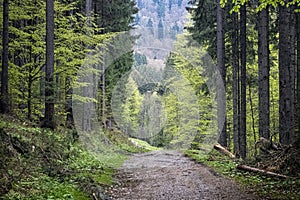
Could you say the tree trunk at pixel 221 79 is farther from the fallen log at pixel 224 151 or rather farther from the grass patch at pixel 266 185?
the grass patch at pixel 266 185

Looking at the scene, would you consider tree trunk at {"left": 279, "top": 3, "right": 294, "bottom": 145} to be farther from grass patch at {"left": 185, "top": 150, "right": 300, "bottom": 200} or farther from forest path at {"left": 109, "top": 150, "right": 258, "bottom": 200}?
forest path at {"left": 109, "top": 150, "right": 258, "bottom": 200}

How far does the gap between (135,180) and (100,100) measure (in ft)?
62.3

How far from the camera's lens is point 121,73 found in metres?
29.3

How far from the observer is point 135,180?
1041 cm

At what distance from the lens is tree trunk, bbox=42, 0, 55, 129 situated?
41.8 feet

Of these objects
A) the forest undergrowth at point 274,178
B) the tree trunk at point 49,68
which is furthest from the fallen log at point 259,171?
the tree trunk at point 49,68

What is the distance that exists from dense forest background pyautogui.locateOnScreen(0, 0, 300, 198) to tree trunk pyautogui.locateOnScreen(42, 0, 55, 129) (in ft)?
0.13

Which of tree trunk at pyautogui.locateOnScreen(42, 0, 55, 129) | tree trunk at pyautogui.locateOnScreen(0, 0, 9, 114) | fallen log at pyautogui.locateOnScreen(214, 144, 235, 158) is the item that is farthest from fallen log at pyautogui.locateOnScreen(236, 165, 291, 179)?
tree trunk at pyautogui.locateOnScreen(0, 0, 9, 114)

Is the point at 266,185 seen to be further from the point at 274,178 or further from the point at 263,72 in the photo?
the point at 263,72

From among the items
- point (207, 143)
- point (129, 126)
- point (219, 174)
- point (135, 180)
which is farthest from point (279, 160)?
point (129, 126)

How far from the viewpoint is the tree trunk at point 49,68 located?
12727mm

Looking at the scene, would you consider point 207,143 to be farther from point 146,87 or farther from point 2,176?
point 146,87

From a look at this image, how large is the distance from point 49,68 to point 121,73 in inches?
640

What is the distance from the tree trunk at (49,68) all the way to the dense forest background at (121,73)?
39 millimetres
